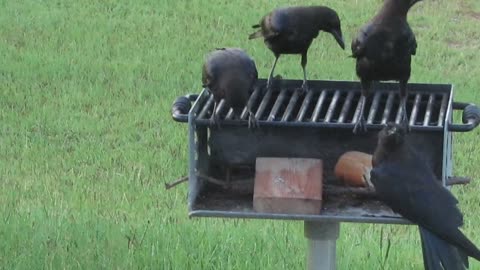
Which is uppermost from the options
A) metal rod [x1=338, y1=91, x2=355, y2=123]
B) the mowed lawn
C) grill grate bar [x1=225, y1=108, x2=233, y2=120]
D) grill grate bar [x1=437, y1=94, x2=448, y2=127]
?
grill grate bar [x1=437, y1=94, x2=448, y2=127]

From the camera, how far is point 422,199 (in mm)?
3795

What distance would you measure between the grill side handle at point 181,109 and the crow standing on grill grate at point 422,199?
0.70 m

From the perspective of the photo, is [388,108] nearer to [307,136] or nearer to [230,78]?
[307,136]

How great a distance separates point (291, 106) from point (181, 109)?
0.41 meters

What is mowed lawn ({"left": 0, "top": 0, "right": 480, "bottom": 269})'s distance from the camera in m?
5.61

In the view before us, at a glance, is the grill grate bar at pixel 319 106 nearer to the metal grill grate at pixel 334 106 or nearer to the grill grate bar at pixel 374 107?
the metal grill grate at pixel 334 106

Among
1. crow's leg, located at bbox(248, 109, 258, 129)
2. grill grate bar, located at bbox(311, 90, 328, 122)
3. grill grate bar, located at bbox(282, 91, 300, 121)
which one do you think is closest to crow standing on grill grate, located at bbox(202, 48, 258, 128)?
crow's leg, located at bbox(248, 109, 258, 129)

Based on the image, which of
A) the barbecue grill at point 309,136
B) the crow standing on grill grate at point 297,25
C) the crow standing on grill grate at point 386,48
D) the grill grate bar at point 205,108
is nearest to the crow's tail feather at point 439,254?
the barbecue grill at point 309,136

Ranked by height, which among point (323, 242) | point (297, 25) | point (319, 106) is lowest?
point (323, 242)

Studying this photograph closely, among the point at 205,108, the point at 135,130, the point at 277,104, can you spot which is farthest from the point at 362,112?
the point at 135,130

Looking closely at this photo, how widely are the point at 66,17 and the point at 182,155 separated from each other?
4.79m

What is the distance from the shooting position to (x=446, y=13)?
43.3ft

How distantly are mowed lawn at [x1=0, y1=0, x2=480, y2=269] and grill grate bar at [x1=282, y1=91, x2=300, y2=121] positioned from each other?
3.93ft

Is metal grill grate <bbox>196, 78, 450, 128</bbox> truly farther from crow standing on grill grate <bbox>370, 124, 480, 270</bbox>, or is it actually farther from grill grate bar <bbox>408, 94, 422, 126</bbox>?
crow standing on grill grate <bbox>370, 124, 480, 270</bbox>
